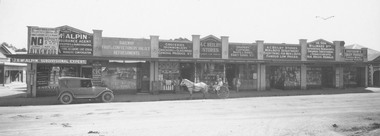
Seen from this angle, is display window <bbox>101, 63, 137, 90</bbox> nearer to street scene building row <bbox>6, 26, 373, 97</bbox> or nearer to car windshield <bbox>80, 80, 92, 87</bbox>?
street scene building row <bbox>6, 26, 373, 97</bbox>

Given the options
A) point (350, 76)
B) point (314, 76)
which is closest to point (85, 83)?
point (314, 76)

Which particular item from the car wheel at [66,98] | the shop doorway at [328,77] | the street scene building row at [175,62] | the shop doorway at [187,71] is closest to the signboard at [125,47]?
the street scene building row at [175,62]

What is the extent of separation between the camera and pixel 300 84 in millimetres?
23609

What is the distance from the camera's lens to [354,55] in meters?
25.8

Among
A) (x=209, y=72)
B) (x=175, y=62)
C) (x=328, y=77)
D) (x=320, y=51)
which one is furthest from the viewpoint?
(x=328, y=77)

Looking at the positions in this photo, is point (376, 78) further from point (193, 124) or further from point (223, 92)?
point (193, 124)

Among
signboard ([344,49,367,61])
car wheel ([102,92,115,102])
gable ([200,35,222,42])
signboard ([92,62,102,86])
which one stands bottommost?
car wheel ([102,92,115,102])

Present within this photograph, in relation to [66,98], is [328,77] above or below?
above

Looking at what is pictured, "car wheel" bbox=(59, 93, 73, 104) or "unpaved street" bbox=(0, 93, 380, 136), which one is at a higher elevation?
"car wheel" bbox=(59, 93, 73, 104)

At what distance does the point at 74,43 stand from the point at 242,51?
48.8 feet

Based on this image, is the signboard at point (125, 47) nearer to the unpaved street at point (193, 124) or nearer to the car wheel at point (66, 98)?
the car wheel at point (66, 98)

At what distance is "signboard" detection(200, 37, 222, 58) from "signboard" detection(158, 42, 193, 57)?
3.71 ft

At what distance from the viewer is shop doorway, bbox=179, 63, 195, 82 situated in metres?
20.9

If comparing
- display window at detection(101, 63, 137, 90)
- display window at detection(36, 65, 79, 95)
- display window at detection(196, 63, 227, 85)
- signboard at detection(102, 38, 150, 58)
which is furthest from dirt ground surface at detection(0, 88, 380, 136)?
display window at detection(196, 63, 227, 85)
